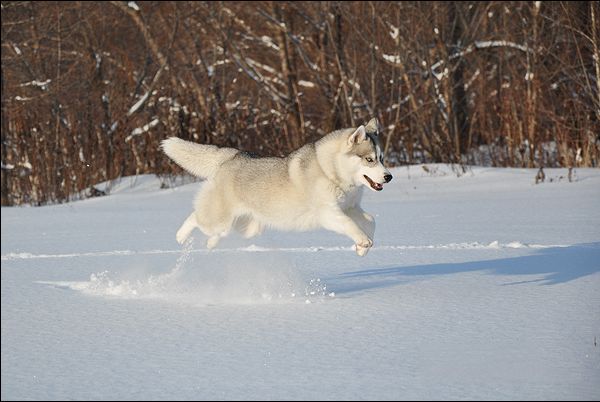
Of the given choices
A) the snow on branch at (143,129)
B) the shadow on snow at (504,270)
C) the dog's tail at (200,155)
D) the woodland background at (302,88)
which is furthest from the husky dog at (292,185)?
the snow on branch at (143,129)

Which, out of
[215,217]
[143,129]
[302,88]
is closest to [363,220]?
[215,217]

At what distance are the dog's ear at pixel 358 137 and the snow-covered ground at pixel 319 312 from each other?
1.01 metres

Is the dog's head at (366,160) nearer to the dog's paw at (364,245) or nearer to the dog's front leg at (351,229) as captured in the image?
the dog's front leg at (351,229)

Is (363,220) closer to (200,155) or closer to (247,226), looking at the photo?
(247,226)

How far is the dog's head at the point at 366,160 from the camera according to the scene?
19.9ft

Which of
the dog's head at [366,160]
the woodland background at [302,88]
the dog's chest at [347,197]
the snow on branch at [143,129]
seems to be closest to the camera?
the dog's head at [366,160]

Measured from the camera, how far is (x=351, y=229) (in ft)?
19.7

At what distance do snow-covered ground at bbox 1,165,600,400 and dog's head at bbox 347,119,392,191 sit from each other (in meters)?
0.74

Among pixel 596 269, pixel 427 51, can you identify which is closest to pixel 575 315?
pixel 596 269

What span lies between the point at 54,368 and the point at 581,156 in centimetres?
1129

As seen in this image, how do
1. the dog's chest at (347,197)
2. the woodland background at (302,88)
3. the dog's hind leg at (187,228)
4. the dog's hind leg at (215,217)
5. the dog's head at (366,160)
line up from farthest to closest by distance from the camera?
the woodland background at (302,88) < the dog's hind leg at (187,228) < the dog's hind leg at (215,217) < the dog's chest at (347,197) < the dog's head at (366,160)

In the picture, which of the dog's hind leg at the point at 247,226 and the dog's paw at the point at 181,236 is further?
the dog's paw at the point at 181,236

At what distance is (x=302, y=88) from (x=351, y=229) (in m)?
14.7

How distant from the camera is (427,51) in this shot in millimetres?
16188
